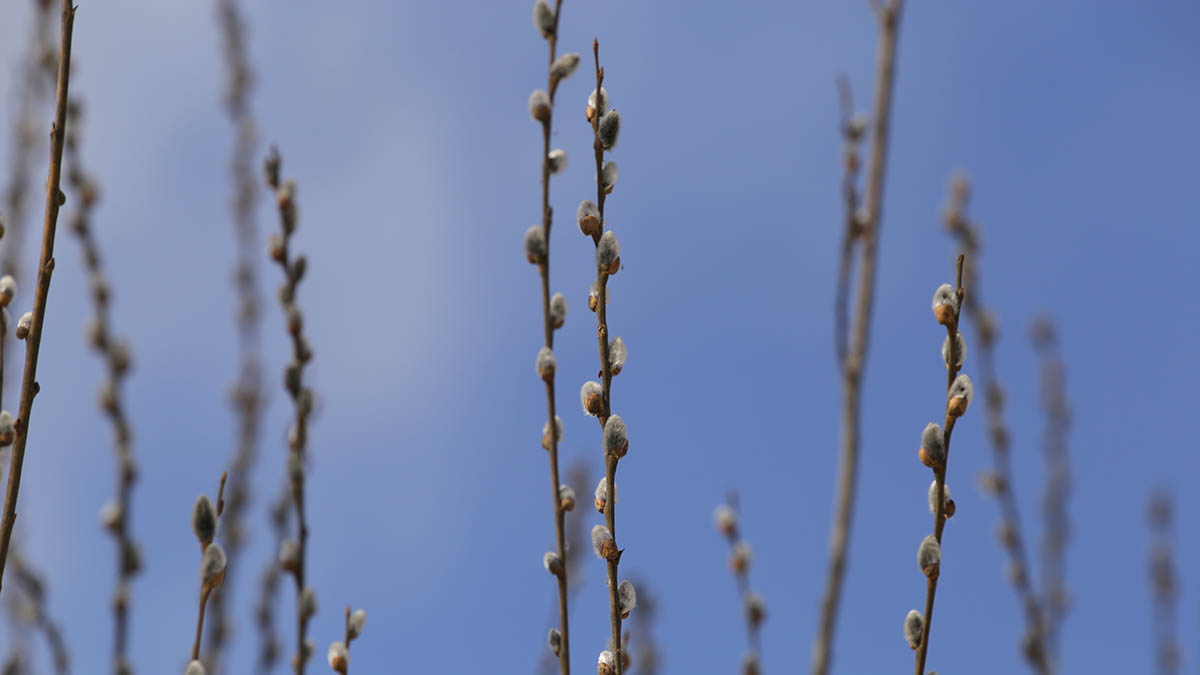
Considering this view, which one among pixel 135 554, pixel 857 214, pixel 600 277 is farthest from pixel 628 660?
pixel 135 554

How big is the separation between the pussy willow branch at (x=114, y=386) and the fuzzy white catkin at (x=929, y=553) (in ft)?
3.49

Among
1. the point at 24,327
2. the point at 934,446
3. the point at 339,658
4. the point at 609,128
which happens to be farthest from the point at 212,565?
the point at 934,446

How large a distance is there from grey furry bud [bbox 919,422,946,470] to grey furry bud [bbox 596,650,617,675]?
430 millimetres

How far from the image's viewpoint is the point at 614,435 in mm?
1146

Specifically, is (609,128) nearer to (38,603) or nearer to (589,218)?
(589,218)

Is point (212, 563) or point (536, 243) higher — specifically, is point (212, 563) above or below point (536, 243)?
below

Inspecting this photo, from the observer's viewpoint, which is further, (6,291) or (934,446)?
(6,291)

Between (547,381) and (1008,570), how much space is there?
146 cm

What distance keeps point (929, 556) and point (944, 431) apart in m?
0.16

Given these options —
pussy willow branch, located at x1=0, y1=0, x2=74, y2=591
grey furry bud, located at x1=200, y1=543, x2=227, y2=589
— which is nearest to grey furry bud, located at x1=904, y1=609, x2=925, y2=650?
grey furry bud, located at x1=200, y1=543, x2=227, y2=589

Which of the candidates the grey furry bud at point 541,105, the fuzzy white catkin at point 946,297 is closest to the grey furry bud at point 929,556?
the fuzzy white catkin at point 946,297

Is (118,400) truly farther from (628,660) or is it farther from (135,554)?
(628,660)

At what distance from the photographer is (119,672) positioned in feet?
4.29

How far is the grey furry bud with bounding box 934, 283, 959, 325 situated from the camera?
1.11 meters
